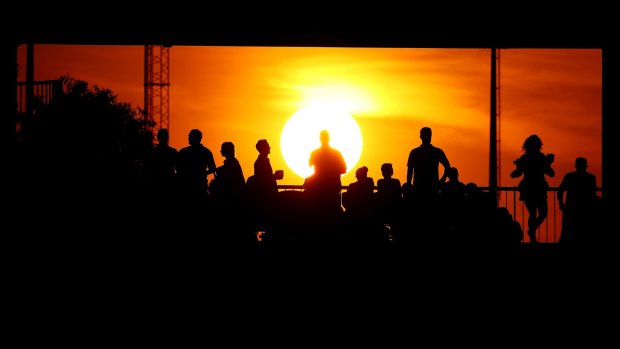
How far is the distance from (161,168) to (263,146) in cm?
159

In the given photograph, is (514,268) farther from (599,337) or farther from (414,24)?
(414,24)

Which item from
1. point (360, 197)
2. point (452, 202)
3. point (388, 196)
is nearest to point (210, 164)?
point (360, 197)

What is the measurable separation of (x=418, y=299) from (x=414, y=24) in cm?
434

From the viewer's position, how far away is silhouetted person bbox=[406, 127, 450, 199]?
15.8 m

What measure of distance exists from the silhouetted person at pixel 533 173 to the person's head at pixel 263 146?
4062 mm

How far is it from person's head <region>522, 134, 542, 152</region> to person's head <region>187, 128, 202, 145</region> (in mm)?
5399

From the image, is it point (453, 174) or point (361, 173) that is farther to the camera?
point (453, 174)

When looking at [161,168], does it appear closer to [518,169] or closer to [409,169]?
[409,169]

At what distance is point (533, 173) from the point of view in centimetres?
1750

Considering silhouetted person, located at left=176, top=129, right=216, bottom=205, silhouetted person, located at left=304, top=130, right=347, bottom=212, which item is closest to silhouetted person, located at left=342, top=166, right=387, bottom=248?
silhouetted person, located at left=304, top=130, right=347, bottom=212

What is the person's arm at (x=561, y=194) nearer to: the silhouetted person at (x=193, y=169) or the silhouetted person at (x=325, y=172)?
the silhouetted person at (x=325, y=172)

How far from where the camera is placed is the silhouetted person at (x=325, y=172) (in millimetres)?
15570

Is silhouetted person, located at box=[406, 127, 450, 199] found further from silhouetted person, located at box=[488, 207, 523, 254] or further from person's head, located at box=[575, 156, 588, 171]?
person's head, located at box=[575, 156, 588, 171]

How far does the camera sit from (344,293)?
49.6 ft
